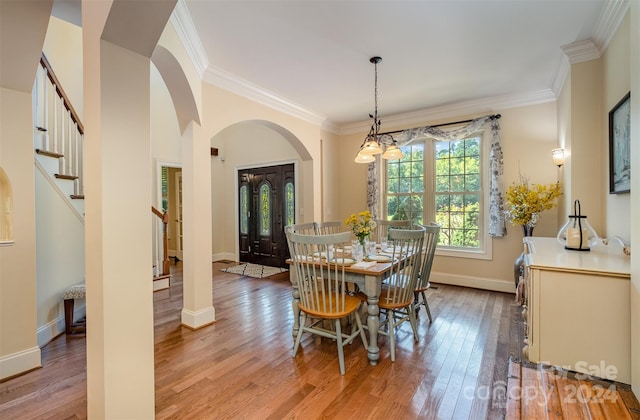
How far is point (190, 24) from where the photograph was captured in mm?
2293

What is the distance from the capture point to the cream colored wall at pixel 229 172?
6215 mm

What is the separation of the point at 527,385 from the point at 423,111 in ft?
13.0

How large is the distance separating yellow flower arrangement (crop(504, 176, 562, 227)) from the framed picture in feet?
3.71

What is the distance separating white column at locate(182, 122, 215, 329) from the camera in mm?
2889

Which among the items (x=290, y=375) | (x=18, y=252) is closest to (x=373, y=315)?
(x=290, y=375)

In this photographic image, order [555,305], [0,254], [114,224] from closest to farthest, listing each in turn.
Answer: [114,224] < [555,305] < [0,254]

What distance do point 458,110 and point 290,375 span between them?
4185mm

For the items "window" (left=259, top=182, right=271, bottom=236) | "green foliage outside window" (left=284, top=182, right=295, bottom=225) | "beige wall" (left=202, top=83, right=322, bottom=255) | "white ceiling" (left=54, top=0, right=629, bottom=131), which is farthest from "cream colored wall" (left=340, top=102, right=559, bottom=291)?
"window" (left=259, top=182, right=271, bottom=236)

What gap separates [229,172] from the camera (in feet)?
21.8

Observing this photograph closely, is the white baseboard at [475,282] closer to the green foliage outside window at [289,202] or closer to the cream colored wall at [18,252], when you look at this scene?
the green foliage outside window at [289,202]

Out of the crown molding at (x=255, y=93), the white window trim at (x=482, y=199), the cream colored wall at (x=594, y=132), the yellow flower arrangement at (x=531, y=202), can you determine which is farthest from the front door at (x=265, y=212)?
the cream colored wall at (x=594, y=132)

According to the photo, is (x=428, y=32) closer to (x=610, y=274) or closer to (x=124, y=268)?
(x=610, y=274)

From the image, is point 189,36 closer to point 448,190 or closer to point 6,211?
point 6,211

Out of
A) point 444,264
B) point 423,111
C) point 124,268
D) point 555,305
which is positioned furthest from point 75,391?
point 423,111
